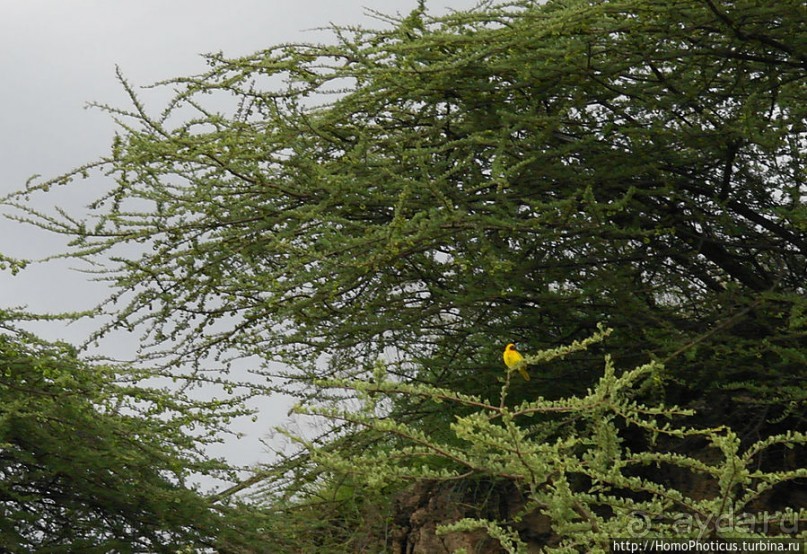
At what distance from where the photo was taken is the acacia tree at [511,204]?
6238 mm

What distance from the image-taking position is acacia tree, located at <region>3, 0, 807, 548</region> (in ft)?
20.5

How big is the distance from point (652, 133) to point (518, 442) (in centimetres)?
304

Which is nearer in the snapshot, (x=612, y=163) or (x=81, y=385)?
(x=81, y=385)

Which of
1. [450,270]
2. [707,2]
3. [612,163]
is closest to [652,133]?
[612,163]

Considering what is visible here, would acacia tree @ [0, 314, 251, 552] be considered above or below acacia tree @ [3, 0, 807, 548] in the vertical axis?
below

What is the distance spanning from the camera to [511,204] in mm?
6422

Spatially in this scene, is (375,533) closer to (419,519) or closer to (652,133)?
(419,519)

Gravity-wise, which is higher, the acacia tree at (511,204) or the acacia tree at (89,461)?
the acacia tree at (511,204)

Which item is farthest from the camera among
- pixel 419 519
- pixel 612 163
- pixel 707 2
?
pixel 419 519

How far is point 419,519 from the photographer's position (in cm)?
733

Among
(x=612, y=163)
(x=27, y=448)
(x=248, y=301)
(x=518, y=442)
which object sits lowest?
(x=518, y=442)

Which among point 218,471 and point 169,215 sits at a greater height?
point 169,215

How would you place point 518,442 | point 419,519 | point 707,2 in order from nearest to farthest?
point 518,442 → point 707,2 → point 419,519

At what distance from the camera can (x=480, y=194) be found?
671 cm
